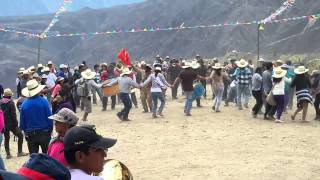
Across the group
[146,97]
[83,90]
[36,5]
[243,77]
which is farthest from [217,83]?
[36,5]

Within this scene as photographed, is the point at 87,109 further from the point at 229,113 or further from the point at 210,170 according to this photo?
the point at 210,170

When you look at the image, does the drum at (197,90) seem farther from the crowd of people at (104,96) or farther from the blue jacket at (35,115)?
the blue jacket at (35,115)

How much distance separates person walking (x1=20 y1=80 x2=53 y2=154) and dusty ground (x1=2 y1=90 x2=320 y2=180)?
1766 millimetres

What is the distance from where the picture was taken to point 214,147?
37.4ft

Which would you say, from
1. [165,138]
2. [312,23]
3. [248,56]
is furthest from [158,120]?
[312,23]

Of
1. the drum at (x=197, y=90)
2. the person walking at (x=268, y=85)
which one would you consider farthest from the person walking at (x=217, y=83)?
the person walking at (x=268, y=85)

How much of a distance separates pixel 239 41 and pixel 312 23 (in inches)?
277

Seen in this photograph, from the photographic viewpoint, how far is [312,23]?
4359 cm

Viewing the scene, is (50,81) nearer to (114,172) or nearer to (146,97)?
(146,97)

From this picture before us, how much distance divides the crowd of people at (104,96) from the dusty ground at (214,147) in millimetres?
570

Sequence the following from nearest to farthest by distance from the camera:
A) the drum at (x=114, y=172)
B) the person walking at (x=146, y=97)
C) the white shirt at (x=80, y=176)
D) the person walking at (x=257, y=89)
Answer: the white shirt at (x=80, y=176) < the drum at (x=114, y=172) < the person walking at (x=257, y=89) < the person walking at (x=146, y=97)

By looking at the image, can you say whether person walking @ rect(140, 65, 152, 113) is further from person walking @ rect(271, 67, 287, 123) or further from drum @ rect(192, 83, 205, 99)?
person walking @ rect(271, 67, 287, 123)

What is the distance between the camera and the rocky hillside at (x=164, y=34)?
4694 centimetres

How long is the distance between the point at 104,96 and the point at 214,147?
7.63 meters
